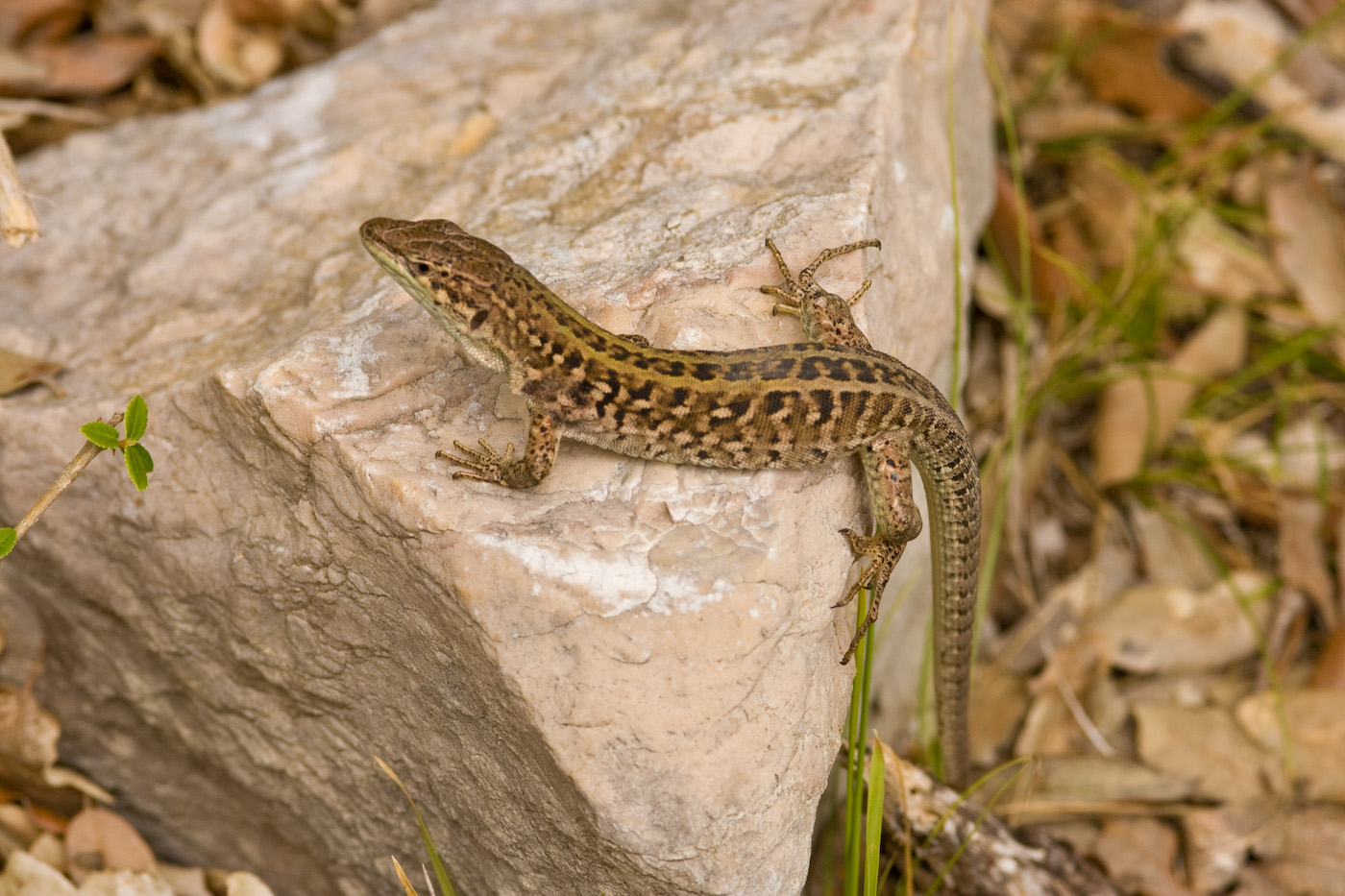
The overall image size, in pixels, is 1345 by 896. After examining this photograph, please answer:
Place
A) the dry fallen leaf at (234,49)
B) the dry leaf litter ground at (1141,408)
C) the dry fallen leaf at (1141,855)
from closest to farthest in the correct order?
the dry fallen leaf at (1141,855)
the dry leaf litter ground at (1141,408)
the dry fallen leaf at (234,49)

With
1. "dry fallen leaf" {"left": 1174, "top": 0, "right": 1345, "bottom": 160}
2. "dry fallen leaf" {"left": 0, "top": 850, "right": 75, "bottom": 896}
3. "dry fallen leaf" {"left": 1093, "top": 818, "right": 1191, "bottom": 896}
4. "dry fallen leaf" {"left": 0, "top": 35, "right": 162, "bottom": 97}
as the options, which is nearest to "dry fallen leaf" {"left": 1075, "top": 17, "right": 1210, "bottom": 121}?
"dry fallen leaf" {"left": 1174, "top": 0, "right": 1345, "bottom": 160}

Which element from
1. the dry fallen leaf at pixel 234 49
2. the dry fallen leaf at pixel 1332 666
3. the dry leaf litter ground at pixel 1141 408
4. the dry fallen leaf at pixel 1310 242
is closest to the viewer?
the dry leaf litter ground at pixel 1141 408

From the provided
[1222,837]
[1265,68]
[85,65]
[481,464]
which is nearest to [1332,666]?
[1222,837]

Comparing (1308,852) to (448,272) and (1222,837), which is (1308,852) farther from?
(448,272)

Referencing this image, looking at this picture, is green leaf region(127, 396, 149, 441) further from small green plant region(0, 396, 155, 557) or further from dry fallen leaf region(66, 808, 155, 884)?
dry fallen leaf region(66, 808, 155, 884)

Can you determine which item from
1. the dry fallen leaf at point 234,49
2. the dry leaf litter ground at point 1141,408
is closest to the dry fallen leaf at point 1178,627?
the dry leaf litter ground at point 1141,408

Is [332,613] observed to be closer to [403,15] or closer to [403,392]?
[403,392]

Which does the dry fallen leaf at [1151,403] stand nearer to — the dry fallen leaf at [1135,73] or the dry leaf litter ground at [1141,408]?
the dry leaf litter ground at [1141,408]

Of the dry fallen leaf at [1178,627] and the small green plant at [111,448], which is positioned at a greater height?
the small green plant at [111,448]
